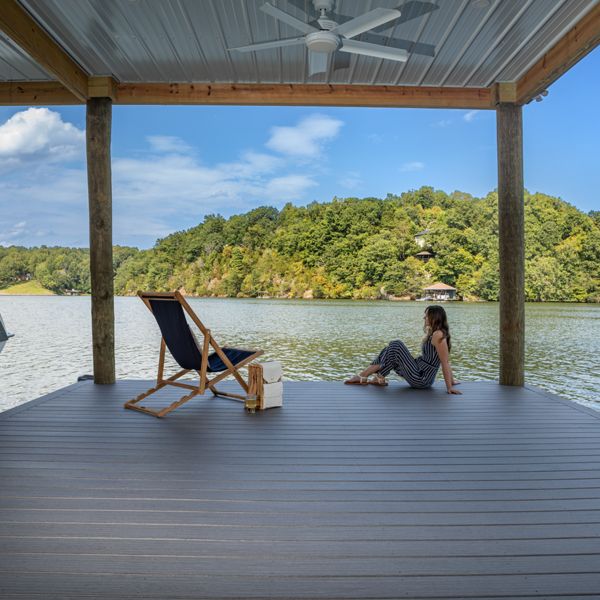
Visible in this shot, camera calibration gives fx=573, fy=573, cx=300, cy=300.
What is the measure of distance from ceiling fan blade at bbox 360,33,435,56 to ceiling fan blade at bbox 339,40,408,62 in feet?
1.81

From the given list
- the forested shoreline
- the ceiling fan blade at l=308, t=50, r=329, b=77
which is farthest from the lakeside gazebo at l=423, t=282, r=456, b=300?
the ceiling fan blade at l=308, t=50, r=329, b=77

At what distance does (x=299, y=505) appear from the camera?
6.91 ft

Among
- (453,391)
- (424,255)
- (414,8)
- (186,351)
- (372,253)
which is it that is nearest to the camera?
(414,8)

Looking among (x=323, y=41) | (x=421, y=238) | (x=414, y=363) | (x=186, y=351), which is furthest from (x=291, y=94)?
(x=421, y=238)

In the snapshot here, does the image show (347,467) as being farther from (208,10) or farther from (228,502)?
(208,10)

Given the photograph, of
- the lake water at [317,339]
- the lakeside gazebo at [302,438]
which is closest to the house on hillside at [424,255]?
the lake water at [317,339]

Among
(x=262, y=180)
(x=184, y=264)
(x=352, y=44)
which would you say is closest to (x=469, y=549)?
(x=352, y=44)

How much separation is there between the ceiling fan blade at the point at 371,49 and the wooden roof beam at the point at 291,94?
4.33 feet

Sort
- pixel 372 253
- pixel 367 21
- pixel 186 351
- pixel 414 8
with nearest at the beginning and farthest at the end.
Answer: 1. pixel 367 21
2. pixel 414 8
3. pixel 186 351
4. pixel 372 253

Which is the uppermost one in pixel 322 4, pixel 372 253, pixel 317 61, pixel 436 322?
pixel 372 253

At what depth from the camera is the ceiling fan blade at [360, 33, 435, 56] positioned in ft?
12.6

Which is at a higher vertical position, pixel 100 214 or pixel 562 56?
pixel 562 56

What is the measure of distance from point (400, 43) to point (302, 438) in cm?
271

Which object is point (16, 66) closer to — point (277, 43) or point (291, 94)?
point (291, 94)
